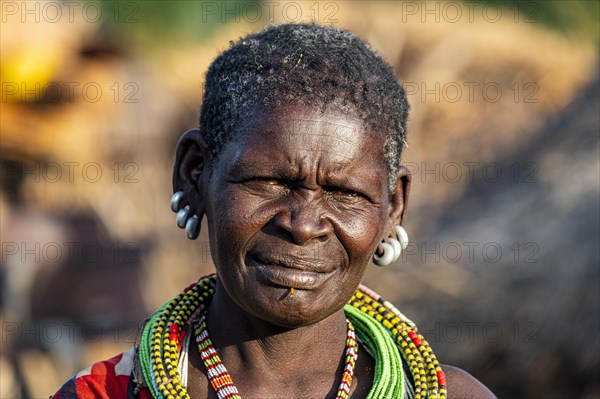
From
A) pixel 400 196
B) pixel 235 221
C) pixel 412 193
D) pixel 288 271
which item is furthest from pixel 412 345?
pixel 412 193

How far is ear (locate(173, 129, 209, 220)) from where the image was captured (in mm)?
3084

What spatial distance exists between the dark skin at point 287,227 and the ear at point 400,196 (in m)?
0.07

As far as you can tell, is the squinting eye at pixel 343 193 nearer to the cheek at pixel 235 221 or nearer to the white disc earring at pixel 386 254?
the cheek at pixel 235 221

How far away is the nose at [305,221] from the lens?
9.08 ft

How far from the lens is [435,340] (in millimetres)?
7430

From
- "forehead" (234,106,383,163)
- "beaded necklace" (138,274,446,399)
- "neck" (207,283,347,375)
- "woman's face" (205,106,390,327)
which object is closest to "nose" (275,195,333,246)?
"woman's face" (205,106,390,327)

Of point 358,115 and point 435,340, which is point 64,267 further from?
point 358,115

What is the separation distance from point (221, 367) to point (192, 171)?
0.62 m

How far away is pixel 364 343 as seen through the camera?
128 inches

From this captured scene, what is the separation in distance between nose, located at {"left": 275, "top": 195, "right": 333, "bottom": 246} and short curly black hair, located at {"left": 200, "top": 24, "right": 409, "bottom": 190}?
11.1 inches

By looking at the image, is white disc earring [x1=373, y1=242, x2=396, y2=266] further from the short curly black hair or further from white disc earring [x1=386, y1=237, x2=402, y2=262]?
the short curly black hair

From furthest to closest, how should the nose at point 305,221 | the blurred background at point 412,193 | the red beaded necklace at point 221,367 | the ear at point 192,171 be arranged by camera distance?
the blurred background at point 412,193
the ear at point 192,171
the red beaded necklace at point 221,367
the nose at point 305,221

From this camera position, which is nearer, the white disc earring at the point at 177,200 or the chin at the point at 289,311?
the chin at the point at 289,311

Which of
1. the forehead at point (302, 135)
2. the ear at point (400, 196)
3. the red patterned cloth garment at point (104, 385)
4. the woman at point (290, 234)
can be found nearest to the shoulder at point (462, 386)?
the woman at point (290, 234)
